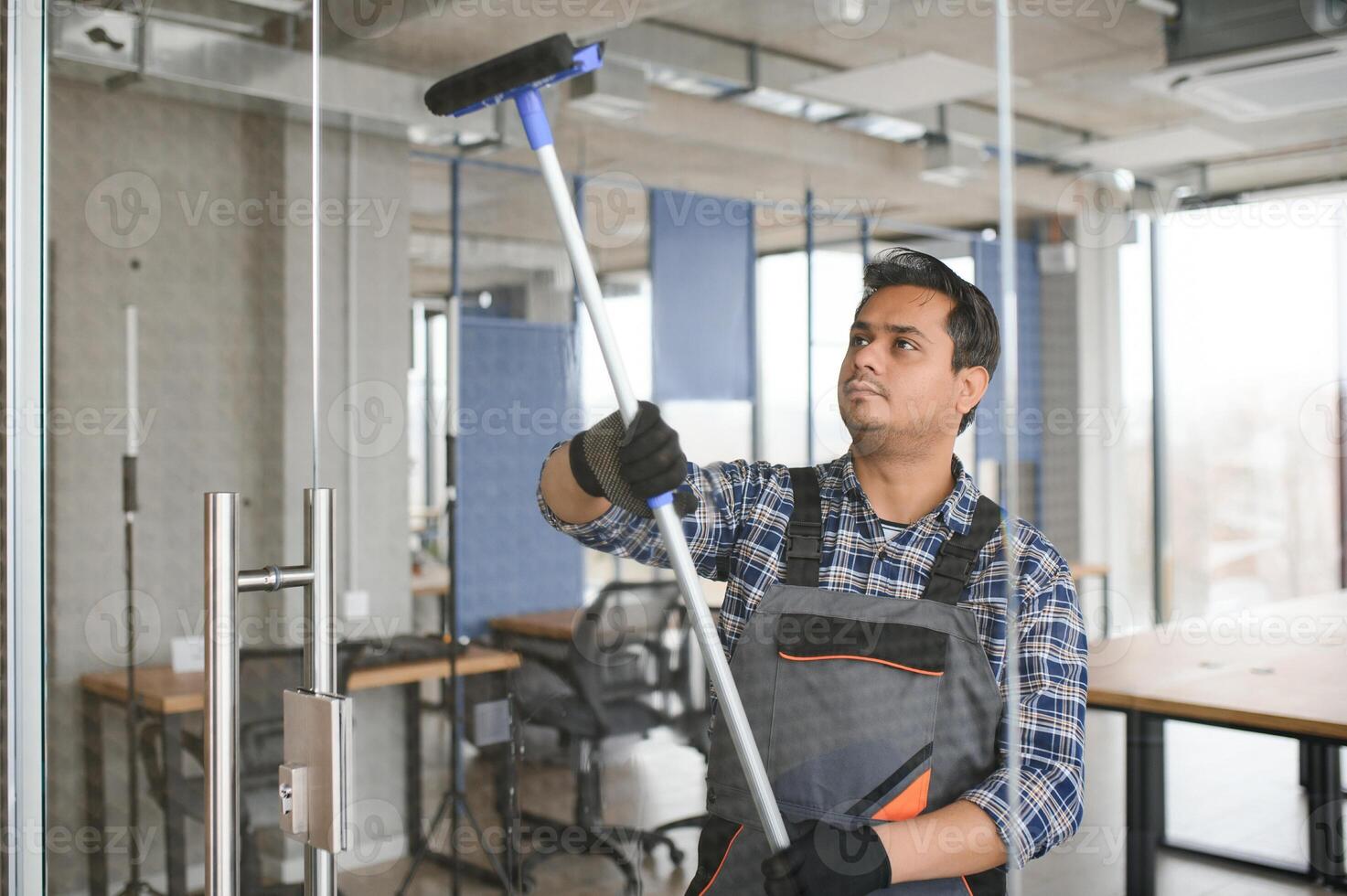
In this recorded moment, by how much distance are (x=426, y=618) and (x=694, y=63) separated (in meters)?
1.11

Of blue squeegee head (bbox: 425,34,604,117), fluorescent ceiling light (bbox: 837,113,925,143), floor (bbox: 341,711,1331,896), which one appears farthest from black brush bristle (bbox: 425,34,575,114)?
floor (bbox: 341,711,1331,896)

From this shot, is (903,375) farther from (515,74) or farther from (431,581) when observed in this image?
(431,581)

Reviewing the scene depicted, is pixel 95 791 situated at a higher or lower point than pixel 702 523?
lower

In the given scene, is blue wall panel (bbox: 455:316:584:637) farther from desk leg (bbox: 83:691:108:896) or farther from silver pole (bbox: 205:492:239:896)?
desk leg (bbox: 83:691:108:896)

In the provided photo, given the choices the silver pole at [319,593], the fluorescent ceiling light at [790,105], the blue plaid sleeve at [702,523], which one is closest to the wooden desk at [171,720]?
the silver pole at [319,593]

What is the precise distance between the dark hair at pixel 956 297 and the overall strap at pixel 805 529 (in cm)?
20

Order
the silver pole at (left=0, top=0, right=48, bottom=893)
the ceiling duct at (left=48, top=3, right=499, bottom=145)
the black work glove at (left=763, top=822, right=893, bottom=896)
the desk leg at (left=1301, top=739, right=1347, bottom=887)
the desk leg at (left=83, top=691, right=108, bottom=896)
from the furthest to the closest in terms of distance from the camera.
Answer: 1. the desk leg at (left=83, top=691, right=108, bottom=896)
2. the ceiling duct at (left=48, top=3, right=499, bottom=145)
3. the silver pole at (left=0, top=0, right=48, bottom=893)
4. the black work glove at (left=763, top=822, right=893, bottom=896)
5. the desk leg at (left=1301, top=739, right=1347, bottom=887)

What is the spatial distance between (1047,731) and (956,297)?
334 mm

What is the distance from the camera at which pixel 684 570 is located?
0.91 meters

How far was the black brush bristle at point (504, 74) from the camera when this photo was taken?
0.88 metres

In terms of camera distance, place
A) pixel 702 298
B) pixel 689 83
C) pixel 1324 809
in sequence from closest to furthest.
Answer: pixel 1324 809 < pixel 702 298 < pixel 689 83

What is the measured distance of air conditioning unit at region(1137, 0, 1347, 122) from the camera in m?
0.73

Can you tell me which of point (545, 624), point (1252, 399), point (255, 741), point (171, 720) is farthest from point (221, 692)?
point (255, 741)

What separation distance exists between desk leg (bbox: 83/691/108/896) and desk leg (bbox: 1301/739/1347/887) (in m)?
2.04
